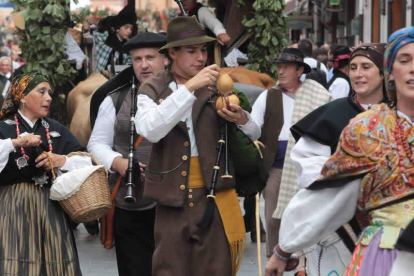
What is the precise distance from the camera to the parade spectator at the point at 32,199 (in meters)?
6.36

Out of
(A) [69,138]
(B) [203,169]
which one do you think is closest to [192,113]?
(B) [203,169]

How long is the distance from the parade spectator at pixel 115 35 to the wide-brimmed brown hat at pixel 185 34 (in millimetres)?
4991

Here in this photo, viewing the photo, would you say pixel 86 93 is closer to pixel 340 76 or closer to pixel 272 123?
pixel 340 76

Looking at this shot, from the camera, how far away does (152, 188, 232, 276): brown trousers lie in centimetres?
553

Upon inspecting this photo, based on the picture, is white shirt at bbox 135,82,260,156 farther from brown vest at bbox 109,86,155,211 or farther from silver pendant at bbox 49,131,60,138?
silver pendant at bbox 49,131,60,138

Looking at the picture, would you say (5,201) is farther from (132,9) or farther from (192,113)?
(132,9)

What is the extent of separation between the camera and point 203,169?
5543 mm

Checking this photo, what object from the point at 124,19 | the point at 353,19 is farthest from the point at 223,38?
the point at 353,19

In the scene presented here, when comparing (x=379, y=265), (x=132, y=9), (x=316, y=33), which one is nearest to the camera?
(x=379, y=265)

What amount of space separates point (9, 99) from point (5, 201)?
68cm

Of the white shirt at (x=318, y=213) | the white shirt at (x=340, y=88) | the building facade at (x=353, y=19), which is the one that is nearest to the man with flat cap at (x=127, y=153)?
the white shirt at (x=318, y=213)

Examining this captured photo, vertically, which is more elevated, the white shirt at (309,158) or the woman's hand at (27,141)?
Answer: the white shirt at (309,158)

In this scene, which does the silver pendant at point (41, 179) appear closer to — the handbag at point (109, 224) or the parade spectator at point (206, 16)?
the handbag at point (109, 224)

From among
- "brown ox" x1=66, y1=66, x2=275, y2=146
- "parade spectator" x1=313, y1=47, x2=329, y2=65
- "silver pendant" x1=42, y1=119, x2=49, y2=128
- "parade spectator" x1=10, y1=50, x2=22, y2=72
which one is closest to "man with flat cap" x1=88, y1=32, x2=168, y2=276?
"silver pendant" x1=42, y1=119, x2=49, y2=128
